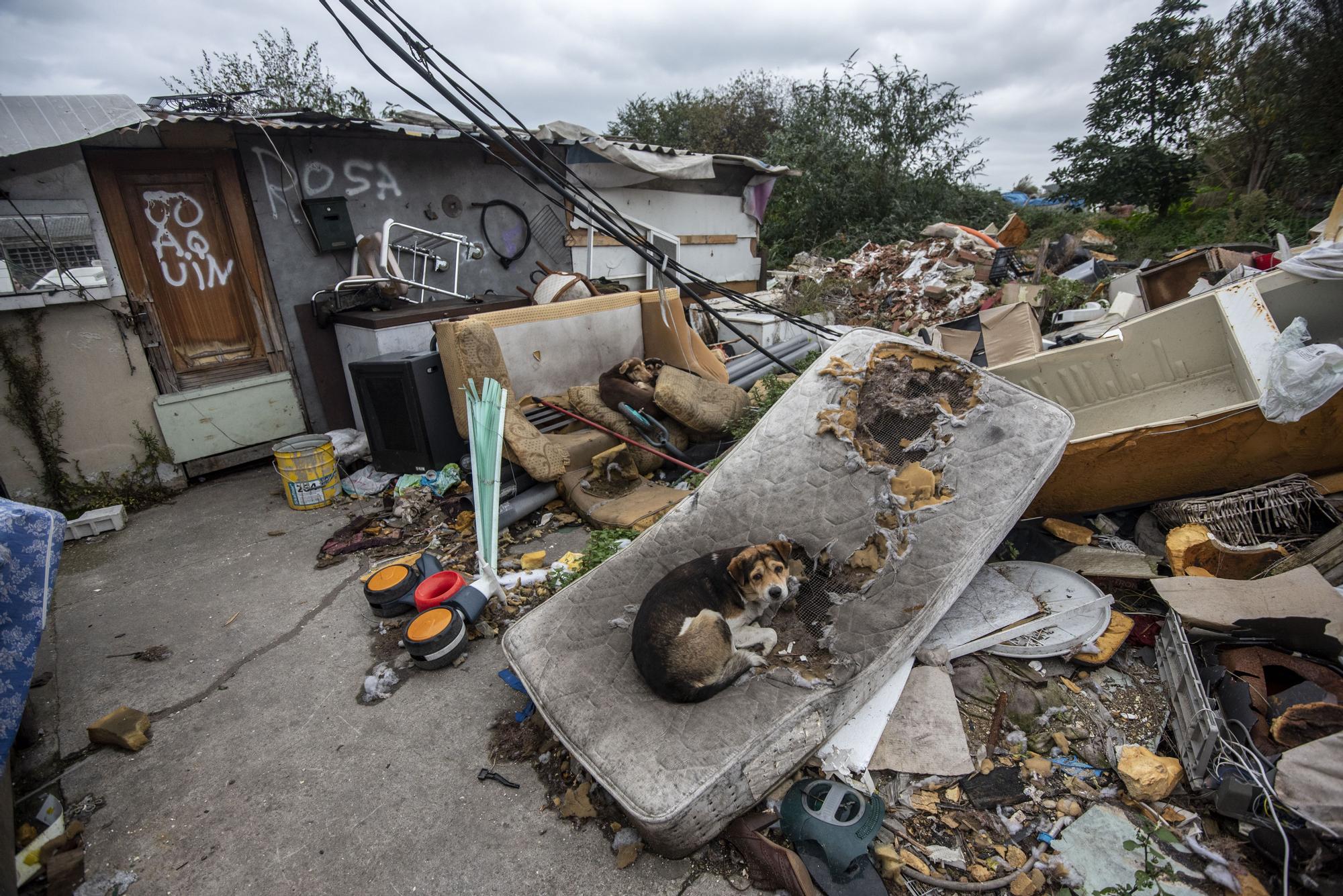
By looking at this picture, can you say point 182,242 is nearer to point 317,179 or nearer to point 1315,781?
point 317,179

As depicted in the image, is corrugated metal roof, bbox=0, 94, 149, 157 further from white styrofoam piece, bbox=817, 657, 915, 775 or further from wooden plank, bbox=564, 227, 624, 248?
white styrofoam piece, bbox=817, 657, 915, 775

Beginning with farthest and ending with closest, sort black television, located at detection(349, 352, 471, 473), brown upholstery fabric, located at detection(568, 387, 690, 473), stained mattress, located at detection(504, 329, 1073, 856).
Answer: brown upholstery fabric, located at detection(568, 387, 690, 473)
black television, located at detection(349, 352, 471, 473)
stained mattress, located at detection(504, 329, 1073, 856)

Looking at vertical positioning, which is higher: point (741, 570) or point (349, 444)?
point (349, 444)

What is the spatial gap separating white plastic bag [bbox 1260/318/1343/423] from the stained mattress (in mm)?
1128

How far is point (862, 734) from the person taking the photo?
234 cm

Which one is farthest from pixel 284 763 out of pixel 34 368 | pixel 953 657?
pixel 34 368

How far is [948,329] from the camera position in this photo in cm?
579

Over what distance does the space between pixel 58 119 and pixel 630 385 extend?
4.41 m

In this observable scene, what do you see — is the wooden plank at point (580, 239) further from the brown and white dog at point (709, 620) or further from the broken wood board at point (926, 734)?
the broken wood board at point (926, 734)

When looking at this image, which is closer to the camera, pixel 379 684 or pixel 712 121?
pixel 379 684

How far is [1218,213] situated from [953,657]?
12204mm

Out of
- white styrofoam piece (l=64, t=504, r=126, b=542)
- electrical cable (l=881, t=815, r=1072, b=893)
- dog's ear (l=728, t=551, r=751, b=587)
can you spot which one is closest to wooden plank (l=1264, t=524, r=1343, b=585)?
electrical cable (l=881, t=815, r=1072, b=893)

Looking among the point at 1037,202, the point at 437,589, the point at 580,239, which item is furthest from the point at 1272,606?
the point at 1037,202

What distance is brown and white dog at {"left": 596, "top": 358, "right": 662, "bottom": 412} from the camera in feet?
16.1
